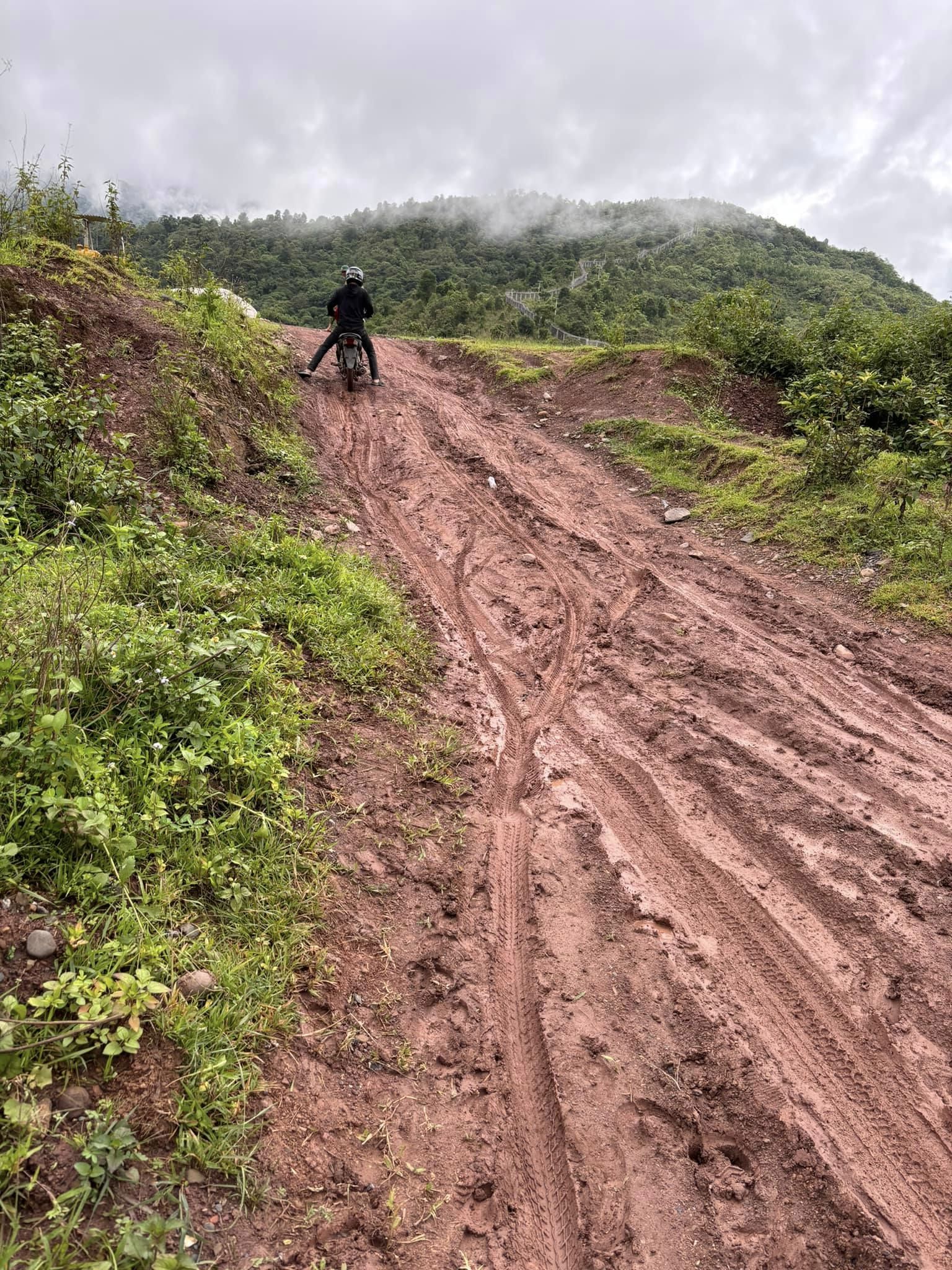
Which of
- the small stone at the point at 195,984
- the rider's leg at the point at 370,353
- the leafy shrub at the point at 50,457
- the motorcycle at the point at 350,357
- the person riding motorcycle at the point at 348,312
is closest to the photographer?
the small stone at the point at 195,984

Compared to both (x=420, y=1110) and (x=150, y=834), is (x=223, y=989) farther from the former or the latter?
(x=420, y=1110)

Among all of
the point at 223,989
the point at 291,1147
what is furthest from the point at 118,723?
the point at 291,1147

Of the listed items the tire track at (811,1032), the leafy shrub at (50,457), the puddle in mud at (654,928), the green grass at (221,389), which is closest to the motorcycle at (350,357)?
the green grass at (221,389)

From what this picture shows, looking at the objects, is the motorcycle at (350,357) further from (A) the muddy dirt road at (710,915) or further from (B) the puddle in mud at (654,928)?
(B) the puddle in mud at (654,928)

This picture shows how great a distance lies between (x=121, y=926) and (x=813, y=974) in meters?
2.71

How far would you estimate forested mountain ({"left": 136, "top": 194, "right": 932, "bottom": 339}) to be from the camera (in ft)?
92.2

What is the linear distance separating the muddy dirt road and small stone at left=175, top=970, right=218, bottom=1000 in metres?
1.14

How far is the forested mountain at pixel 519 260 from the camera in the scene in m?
28.1

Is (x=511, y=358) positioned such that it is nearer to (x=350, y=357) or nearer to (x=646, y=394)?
(x=646, y=394)

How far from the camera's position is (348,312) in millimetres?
10352

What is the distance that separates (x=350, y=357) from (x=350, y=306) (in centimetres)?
75

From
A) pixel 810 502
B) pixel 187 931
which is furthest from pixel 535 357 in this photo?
pixel 187 931

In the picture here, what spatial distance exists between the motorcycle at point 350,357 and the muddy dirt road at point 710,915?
5.84 m

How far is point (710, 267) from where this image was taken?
39531 millimetres
